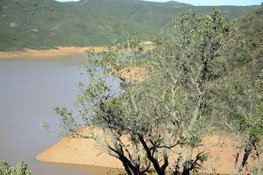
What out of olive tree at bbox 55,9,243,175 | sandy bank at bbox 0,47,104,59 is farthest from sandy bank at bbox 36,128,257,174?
sandy bank at bbox 0,47,104,59

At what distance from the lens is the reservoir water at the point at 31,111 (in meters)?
16.8

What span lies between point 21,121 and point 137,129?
18.7 meters

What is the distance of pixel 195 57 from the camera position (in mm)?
9930

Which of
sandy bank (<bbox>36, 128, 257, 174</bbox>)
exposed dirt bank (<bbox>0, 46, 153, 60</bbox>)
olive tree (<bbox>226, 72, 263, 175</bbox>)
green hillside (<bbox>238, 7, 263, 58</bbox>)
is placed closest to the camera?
olive tree (<bbox>226, 72, 263, 175</bbox>)

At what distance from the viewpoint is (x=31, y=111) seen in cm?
2670

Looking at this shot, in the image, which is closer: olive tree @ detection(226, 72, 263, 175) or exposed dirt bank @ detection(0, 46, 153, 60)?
olive tree @ detection(226, 72, 263, 175)

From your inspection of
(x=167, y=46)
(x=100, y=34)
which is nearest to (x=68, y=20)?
(x=100, y=34)

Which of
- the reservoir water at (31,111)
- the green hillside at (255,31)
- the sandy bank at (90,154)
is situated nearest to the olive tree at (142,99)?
the reservoir water at (31,111)

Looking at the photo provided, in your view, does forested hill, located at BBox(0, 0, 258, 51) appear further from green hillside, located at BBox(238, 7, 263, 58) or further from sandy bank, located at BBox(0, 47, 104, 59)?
green hillside, located at BBox(238, 7, 263, 58)

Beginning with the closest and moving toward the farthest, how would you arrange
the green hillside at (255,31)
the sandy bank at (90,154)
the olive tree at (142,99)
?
the olive tree at (142,99) < the sandy bank at (90,154) < the green hillside at (255,31)

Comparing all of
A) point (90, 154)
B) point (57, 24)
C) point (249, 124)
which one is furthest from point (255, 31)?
point (57, 24)

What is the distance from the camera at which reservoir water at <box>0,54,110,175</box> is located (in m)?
16.8

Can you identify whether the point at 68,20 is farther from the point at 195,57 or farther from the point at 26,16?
the point at 195,57

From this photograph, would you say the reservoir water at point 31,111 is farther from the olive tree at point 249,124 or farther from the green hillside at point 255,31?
the green hillside at point 255,31
